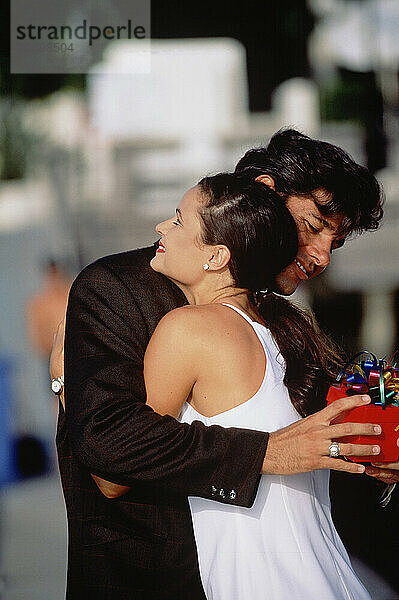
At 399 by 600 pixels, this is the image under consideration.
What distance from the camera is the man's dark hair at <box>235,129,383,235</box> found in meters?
1.65

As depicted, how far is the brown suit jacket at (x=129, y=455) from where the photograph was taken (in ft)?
4.48

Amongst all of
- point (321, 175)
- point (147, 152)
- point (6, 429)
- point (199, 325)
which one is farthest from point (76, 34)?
point (199, 325)

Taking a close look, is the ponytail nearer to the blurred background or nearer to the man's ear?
the man's ear

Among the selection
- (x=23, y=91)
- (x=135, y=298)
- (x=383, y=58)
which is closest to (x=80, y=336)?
(x=135, y=298)

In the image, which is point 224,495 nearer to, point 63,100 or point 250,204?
point 250,204

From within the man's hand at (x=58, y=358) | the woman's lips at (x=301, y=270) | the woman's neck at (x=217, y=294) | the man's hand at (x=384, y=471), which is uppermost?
the woman's lips at (x=301, y=270)

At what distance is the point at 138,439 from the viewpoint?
135 cm

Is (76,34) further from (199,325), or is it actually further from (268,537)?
(268,537)

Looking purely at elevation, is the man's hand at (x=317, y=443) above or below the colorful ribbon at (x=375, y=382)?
below

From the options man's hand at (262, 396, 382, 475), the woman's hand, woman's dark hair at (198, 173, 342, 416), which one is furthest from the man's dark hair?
the woman's hand

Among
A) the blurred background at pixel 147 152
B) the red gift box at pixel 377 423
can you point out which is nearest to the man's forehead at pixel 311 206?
the red gift box at pixel 377 423

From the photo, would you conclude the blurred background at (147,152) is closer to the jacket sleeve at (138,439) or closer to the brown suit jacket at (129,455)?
the brown suit jacket at (129,455)

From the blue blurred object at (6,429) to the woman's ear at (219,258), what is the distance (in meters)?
1.73

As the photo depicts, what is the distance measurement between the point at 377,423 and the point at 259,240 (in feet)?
1.20
